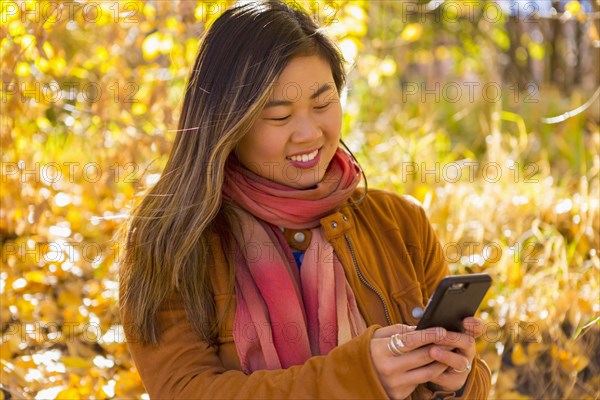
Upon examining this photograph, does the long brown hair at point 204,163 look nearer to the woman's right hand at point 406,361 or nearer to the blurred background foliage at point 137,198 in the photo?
the blurred background foliage at point 137,198

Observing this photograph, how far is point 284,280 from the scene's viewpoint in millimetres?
1990

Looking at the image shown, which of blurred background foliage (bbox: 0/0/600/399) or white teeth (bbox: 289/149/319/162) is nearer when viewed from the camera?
white teeth (bbox: 289/149/319/162)

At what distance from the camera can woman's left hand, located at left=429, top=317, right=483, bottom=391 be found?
5.78 feet

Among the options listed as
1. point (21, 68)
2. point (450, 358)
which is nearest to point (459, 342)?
point (450, 358)

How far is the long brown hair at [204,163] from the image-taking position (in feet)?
6.47

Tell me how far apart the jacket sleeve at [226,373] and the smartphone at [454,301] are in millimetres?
145

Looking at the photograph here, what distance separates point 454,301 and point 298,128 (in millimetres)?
565

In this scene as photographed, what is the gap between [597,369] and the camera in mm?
3111

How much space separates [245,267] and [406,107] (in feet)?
13.8

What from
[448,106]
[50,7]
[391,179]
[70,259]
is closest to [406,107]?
[448,106]

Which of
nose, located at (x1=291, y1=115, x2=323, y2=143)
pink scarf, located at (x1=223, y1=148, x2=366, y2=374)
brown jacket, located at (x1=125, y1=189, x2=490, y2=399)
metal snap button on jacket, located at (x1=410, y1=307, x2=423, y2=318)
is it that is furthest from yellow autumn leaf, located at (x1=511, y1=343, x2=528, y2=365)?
nose, located at (x1=291, y1=115, x2=323, y2=143)

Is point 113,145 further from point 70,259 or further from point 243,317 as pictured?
point 243,317

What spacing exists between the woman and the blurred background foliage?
→ 1.11ft

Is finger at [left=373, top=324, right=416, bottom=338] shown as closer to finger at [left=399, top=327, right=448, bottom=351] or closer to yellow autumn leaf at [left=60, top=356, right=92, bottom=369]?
finger at [left=399, top=327, right=448, bottom=351]
